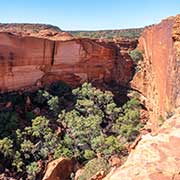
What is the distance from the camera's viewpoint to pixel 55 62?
31.2 meters

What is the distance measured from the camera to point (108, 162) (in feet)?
61.7

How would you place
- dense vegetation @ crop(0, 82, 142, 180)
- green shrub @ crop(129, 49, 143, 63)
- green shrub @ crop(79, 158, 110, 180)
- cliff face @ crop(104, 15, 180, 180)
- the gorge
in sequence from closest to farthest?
1. cliff face @ crop(104, 15, 180, 180)
2. green shrub @ crop(79, 158, 110, 180)
3. the gorge
4. dense vegetation @ crop(0, 82, 142, 180)
5. green shrub @ crop(129, 49, 143, 63)

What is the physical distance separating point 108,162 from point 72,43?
15299 mm

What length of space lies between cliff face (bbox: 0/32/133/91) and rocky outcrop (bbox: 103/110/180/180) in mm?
22972

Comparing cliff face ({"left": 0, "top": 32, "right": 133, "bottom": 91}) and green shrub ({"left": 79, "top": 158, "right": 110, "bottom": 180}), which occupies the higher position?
cliff face ({"left": 0, "top": 32, "right": 133, "bottom": 91})

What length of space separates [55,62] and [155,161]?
2573cm

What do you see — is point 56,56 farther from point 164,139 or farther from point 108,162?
point 164,139

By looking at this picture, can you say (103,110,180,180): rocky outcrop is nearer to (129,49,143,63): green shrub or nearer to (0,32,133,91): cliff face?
(0,32,133,91): cliff face

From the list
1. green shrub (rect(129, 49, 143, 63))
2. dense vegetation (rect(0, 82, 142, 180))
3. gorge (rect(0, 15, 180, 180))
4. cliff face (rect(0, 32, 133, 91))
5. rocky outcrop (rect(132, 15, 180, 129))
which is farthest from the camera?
green shrub (rect(129, 49, 143, 63))

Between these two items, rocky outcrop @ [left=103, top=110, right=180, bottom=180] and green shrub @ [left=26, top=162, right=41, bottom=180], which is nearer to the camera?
rocky outcrop @ [left=103, top=110, right=180, bottom=180]

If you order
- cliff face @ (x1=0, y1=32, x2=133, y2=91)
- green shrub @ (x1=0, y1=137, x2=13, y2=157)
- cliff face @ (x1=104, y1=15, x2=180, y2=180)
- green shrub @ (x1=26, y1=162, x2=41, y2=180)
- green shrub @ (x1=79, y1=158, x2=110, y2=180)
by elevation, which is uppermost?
cliff face @ (x1=104, y1=15, x2=180, y2=180)

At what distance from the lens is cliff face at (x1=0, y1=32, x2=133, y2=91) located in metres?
28.4

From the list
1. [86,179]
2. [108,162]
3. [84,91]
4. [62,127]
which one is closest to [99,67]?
[84,91]

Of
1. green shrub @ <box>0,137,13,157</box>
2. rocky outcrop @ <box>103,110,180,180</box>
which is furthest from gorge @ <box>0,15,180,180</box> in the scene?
rocky outcrop @ <box>103,110,180,180</box>
